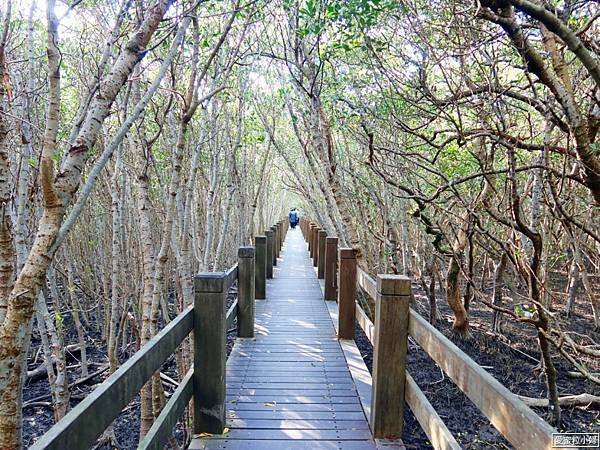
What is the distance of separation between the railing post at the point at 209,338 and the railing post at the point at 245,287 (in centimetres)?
223

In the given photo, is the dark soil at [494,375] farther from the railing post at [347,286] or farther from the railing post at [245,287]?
the railing post at [245,287]

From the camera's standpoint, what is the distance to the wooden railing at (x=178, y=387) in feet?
4.64

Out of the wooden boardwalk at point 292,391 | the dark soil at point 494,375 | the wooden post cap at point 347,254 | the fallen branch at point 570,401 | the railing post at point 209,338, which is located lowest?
the dark soil at point 494,375

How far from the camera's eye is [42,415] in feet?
22.9

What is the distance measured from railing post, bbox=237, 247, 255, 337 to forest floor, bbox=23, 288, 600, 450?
2.48 metres

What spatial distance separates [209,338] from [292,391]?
4.70 feet

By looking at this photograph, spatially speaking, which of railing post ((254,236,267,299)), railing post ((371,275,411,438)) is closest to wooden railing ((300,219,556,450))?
railing post ((371,275,411,438))

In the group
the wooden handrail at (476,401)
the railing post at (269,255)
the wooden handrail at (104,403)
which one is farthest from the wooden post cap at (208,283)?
the railing post at (269,255)

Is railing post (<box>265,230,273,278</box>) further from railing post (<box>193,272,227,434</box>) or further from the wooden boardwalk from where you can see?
railing post (<box>193,272,227,434</box>)

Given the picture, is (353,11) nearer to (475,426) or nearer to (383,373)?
(383,373)

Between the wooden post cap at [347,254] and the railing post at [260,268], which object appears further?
the railing post at [260,268]

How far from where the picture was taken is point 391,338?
9.27ft

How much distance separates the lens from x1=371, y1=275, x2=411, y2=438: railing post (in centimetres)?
282

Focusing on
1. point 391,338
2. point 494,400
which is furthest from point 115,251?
point 494,400
